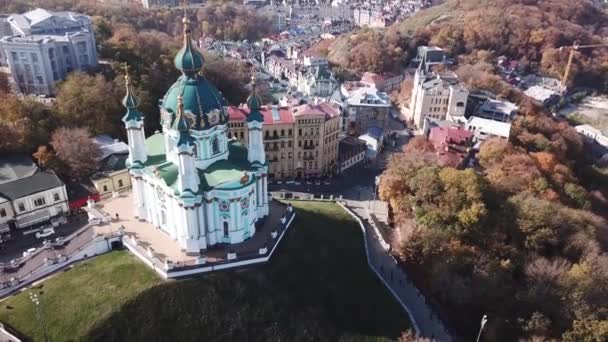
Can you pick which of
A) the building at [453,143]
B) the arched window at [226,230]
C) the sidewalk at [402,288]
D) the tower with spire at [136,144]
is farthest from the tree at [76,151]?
the building at [453,143]

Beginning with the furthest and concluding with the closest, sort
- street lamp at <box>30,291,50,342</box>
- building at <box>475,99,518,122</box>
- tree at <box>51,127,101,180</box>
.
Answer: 1. building at <box>475,99,518,122</box>
2. tree at <box>51,127,101,180</box>
3. street lamp at <box>30,291,50,342</box>

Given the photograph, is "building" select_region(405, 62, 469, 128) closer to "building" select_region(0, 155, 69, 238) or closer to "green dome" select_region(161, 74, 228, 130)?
"green dome" select_region(161, 74, 228, 130)

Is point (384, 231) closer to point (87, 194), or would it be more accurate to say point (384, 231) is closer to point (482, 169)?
point (482, 169)

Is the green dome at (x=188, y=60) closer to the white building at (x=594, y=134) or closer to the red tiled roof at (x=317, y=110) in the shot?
the red tiled roof at (x=317, y=110)

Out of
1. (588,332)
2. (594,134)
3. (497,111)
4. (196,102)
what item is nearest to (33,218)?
(196,102)

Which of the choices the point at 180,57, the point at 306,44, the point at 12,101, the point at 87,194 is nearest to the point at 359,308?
the point at 180,57

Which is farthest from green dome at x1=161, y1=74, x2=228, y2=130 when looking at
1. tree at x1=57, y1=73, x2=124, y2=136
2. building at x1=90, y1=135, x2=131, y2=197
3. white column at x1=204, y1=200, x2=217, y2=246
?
tree at x1=57, y1=73, x2=124, y2=136

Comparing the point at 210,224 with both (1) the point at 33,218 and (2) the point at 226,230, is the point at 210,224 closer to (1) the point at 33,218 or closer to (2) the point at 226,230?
(2) the point at 226,230
